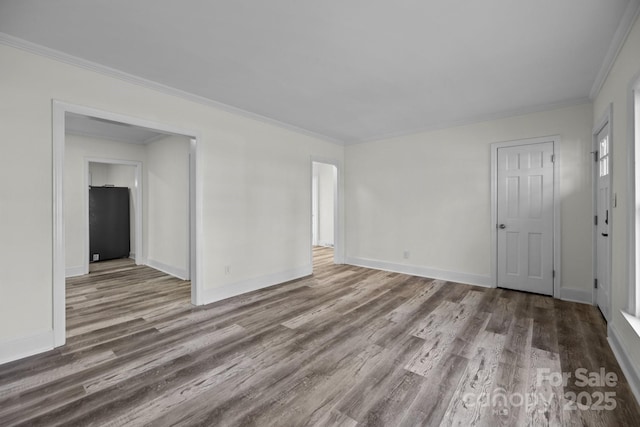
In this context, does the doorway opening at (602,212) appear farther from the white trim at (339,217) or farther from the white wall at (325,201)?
the white wall at (325,201)

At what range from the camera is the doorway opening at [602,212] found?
2699mm

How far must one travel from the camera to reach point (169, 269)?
5.06 meters

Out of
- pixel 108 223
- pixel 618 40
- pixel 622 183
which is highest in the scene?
pixel 618 40

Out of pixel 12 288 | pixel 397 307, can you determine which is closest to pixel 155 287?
pixel 12 288

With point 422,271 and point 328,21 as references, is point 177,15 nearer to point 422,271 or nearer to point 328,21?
point 328,21

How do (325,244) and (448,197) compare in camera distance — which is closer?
(448,197)

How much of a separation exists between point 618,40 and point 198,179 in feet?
13.7

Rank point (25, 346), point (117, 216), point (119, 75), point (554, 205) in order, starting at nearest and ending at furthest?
point (25, 346) → point (119, 75) → point (554, 205) → point (117, 216)

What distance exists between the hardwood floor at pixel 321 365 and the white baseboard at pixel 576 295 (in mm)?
135

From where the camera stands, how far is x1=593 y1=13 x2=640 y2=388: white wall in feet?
6.45

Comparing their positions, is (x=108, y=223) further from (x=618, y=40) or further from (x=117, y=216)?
(x=618, y=40)

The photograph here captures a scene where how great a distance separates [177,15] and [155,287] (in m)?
3.74

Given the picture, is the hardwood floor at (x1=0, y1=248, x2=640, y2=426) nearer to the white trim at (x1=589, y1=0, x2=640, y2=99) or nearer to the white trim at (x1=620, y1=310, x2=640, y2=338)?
the white trim at (x1=620, y1=310, x2=640, y2=338)

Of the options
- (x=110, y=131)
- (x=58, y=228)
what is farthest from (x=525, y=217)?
(x=110, y=131)
